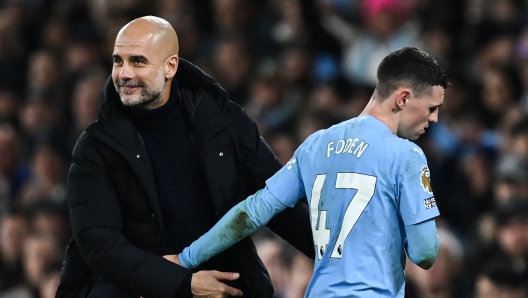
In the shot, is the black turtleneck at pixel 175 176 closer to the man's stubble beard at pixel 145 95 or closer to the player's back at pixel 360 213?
the man's stubble beard at pixel 145 95

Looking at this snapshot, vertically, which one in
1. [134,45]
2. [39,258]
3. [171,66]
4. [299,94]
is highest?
[134,45]

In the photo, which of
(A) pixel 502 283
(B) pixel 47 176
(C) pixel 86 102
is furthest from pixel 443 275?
(C) pixel 86 102

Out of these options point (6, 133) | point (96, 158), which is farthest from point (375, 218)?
point (6, 133)

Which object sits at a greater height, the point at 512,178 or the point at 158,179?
the point at 158,179

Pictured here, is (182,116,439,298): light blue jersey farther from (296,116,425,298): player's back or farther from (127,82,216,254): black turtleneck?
(127,82,216,254): black turtleneck

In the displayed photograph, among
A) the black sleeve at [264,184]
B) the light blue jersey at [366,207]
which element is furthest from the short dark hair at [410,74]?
the black sleeve at [264,184]

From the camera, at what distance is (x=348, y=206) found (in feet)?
12.8

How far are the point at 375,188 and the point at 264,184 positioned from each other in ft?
3.09

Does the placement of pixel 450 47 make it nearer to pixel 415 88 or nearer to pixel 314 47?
pixel 314 47

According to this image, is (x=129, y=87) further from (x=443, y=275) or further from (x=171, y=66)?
(x=443, y=275)

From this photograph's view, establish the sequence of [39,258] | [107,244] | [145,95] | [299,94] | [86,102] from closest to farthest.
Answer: [107,244] < [145,95] < [39,258] < [299,94] < [86,102]

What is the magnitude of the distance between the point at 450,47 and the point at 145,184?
13.5ft

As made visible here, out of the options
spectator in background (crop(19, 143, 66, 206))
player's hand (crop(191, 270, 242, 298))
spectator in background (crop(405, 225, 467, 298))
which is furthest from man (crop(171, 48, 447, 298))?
spectator in background (crop(19, 143, 66, 206))

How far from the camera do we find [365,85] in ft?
26.3
